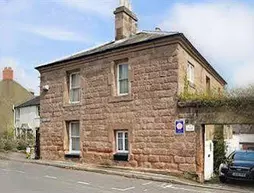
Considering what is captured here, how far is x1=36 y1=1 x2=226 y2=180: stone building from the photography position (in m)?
15.7

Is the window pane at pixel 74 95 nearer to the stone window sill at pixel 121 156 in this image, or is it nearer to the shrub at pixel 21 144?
the stone window sill at pixel 121 156

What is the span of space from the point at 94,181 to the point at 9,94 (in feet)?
126

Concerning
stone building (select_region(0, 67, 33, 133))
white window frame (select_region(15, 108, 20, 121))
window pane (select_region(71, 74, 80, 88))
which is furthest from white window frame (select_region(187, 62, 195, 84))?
stone building (select_region(0, 67, 33, 133))

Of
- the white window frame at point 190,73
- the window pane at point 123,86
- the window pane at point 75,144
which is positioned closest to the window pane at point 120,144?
the window pane at point 123,86

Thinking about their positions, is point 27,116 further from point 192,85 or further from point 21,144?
point 192,85

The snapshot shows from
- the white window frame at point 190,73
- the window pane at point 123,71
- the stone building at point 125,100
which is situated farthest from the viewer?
the window pane at point 123,71

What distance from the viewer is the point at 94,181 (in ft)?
45.2

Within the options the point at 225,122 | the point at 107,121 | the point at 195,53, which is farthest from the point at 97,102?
the point at 225,122

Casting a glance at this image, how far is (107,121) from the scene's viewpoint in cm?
1798

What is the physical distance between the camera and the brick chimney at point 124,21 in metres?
20.4

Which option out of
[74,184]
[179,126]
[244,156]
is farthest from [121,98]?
[244,156]

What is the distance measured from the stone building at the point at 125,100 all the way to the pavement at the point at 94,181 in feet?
3.23

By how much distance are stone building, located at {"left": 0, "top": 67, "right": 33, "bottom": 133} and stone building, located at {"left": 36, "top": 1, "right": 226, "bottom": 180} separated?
26295mm

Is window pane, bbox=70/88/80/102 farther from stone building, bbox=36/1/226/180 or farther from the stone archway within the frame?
the stone archway
